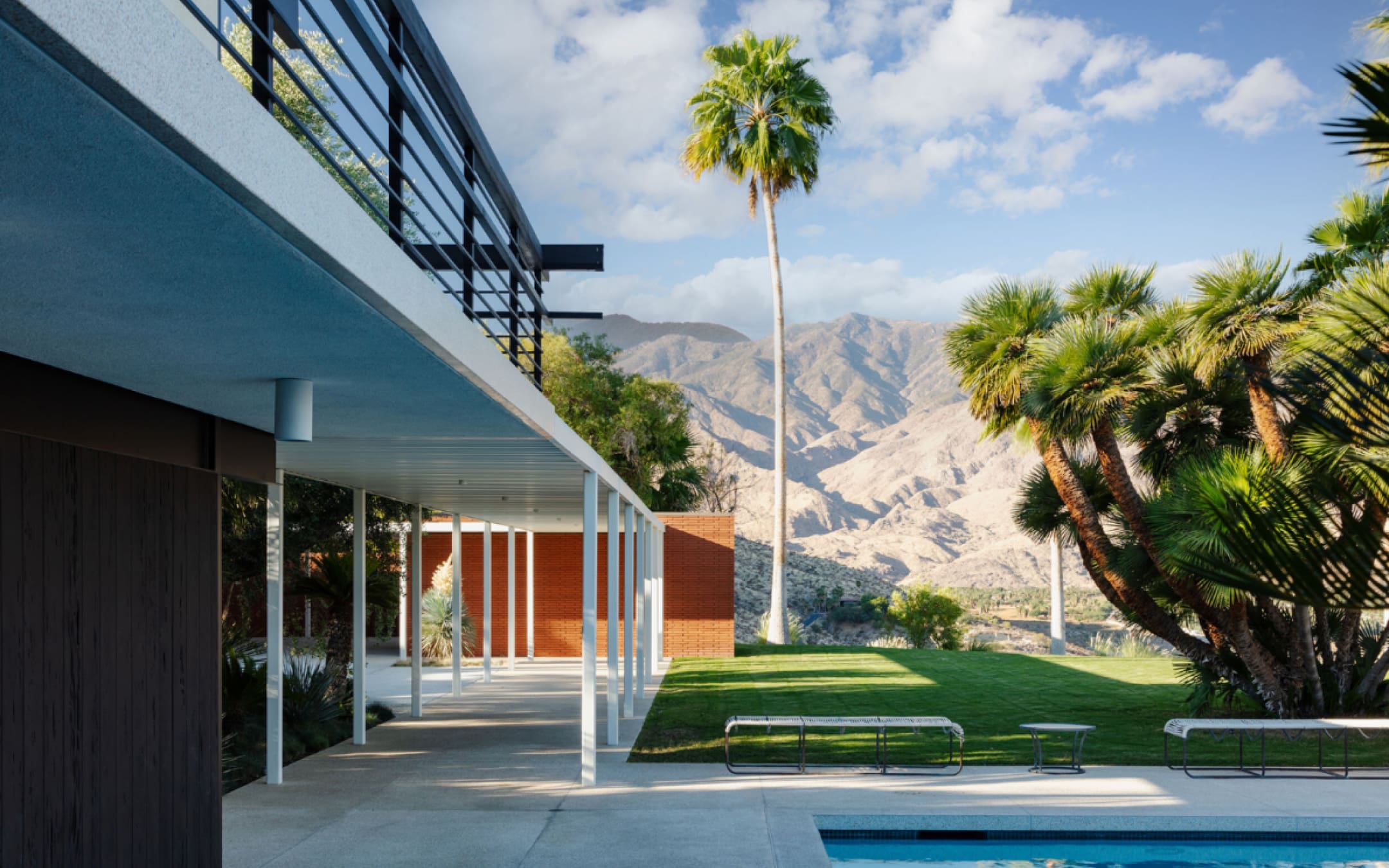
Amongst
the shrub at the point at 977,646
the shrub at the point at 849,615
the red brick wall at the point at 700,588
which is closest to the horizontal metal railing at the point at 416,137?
the red brick wall at the point at 700,588

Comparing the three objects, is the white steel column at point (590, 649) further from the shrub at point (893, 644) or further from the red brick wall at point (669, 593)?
the shrub at point (893, 644)

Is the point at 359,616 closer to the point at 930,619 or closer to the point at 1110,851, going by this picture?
the point at 1110,851

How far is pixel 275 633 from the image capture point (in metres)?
9.10

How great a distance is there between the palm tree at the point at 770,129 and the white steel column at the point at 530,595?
19.5 feet

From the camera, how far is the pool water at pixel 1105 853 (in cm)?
762

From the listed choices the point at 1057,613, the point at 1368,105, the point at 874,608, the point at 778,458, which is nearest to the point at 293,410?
the point at 1368,105

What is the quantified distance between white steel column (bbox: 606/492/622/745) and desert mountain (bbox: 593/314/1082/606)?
30.3m

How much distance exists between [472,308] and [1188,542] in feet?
25.6

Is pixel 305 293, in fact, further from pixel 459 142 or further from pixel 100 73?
pixel 459 142

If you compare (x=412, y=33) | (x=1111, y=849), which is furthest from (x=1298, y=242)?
(x=412, y=33)

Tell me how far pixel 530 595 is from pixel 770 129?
40.5 feet

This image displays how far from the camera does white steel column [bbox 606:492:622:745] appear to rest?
10156 mm

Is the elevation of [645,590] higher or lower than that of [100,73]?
lower

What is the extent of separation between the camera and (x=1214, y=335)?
38.7 ft
